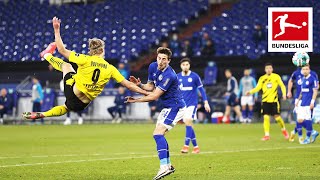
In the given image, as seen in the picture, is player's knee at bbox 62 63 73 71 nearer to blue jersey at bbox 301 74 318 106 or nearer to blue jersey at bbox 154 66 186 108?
blue jersey at bbox 154 66 186 108

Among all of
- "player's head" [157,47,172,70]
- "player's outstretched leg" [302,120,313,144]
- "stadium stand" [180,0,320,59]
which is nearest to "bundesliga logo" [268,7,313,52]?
"player's head" [157,47,172,70]

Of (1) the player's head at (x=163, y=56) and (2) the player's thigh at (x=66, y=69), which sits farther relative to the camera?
(2) the player's thigh at (x=66, y=69)

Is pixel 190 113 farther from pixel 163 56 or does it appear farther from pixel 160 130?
pixel 163 56

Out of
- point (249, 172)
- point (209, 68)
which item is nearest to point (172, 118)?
point (249, 172)

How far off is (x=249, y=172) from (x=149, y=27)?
25.7 meters

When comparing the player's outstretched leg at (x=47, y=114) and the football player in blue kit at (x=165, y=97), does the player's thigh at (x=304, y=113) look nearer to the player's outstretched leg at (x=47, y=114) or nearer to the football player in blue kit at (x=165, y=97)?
the football player in blue kit at (x=165, y=97)

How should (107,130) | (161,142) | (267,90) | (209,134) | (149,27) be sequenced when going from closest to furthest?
1. (161,142)
2. (267,90)
3. (209,134)
4. (107,130)
5. (149,27)

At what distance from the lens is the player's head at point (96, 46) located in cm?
1270

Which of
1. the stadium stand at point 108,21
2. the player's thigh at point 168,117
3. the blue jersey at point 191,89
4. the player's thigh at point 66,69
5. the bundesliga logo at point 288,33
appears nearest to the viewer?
the player's thigh at point 168,117

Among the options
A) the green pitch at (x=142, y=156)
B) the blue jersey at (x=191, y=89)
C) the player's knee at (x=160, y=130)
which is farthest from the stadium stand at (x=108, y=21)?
the player's knee at (x=160, y=130)

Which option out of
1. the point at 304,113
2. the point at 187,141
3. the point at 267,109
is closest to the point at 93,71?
the point at 187,141

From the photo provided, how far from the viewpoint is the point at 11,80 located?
37125 mm

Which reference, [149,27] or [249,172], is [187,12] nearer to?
[149,27]

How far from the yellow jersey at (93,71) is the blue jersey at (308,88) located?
948 cm
